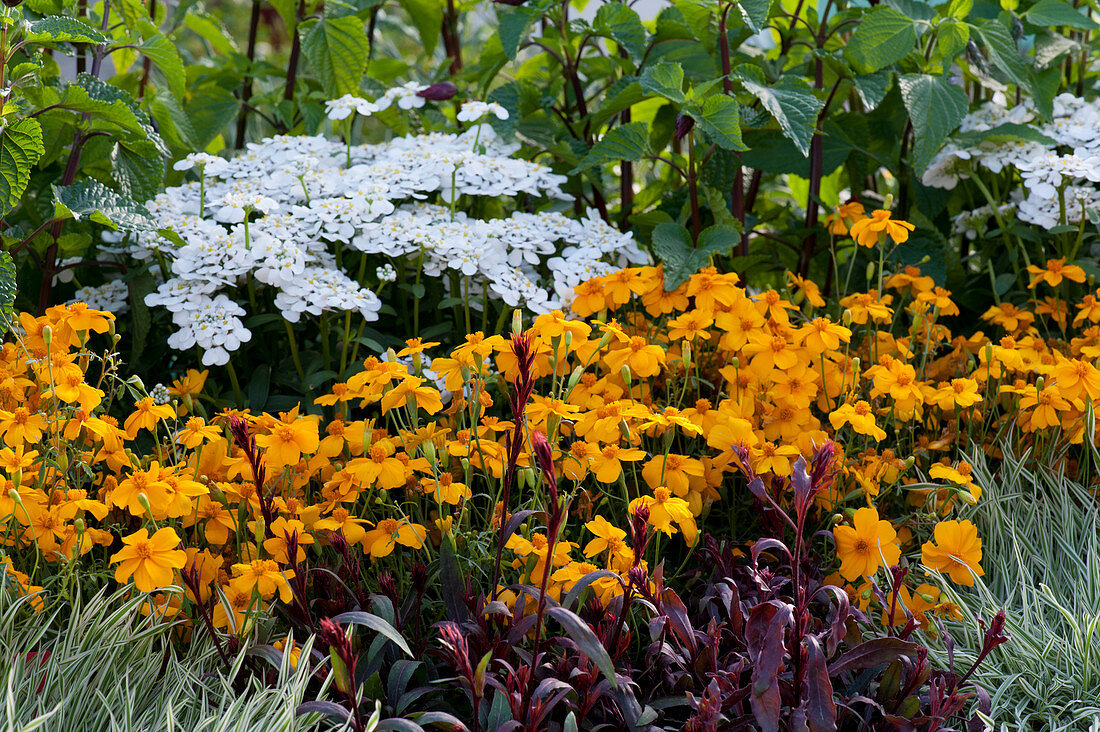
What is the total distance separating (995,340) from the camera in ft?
6.78

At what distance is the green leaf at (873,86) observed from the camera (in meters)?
1.91

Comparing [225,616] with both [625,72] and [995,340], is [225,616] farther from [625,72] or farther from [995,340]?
[995,340]

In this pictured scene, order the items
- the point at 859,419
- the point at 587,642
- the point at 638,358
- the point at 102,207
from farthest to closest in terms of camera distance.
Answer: the point at 102,207 → the point at 638,358 → the point at 859,419 → the point at 587,642

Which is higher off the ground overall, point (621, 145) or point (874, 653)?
point (621, 145)

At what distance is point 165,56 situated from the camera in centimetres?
187

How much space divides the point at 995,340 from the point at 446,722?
160 cm

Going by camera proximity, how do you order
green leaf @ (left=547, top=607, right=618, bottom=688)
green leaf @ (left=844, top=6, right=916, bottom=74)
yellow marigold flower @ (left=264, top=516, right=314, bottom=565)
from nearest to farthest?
green leaf @ (left=547, top=607, right=618, bottom=688) < yellow marigold flower @ (left=264, top=516, right=314, bottom=565) < green leaf @ (left=844, top=6, right=916, bottom=74)

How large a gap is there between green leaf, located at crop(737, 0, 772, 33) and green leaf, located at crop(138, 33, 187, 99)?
113 cm

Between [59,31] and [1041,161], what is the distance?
1.87 meters

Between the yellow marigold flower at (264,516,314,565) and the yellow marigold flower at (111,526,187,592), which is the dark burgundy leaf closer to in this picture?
the yellow marigold flower at (264,516,314,565)

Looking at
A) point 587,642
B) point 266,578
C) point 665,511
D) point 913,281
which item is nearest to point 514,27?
point 913,281

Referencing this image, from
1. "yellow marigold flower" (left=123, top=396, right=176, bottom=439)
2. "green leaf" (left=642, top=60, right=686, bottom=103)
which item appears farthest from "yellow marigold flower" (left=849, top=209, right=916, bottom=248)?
"yellow marigold flower" (left=123, top=396, right=176, bottom=439)

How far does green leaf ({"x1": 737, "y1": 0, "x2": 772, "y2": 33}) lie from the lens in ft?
5.77

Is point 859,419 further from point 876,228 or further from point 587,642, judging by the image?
point 587,642
